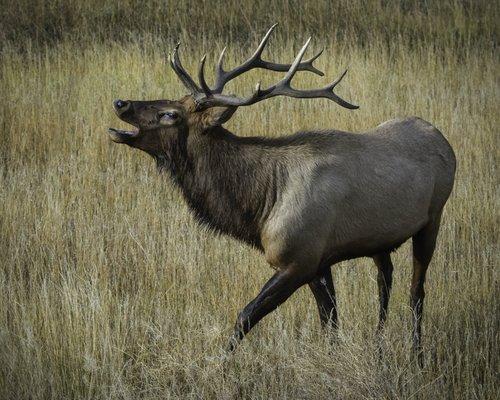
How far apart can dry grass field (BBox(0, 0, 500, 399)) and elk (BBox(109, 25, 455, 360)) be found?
0.36 metres

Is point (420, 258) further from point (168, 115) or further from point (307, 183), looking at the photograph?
point (168, 115)

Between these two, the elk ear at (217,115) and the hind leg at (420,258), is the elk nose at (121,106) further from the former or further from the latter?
the hind leg at (420,258)

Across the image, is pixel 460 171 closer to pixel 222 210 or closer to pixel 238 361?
pixel 222 210

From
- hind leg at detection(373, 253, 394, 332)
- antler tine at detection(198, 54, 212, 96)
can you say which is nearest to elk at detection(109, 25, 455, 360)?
antler tine at detection(198, 54, 212, 96)

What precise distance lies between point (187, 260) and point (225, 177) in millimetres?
1188

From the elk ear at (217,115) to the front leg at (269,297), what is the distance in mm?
1036

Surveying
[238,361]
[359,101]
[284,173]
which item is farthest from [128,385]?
[359,101]

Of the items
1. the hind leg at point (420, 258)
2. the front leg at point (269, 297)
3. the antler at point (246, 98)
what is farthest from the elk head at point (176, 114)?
the front leg at point (269, 297)

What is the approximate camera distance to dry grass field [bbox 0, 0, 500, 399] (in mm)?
4676

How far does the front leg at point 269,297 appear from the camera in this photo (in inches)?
189

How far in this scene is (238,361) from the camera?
4746 mm

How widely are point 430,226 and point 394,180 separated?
A: 50 centimetres

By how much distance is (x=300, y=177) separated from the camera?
5086 mm

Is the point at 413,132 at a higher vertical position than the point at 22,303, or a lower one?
higher
